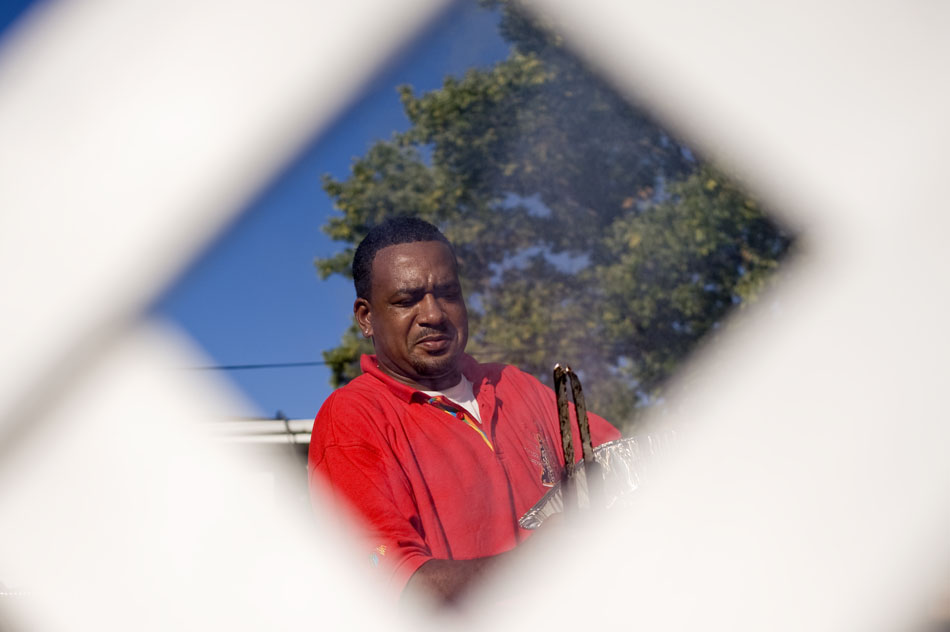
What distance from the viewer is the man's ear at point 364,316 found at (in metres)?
1.60

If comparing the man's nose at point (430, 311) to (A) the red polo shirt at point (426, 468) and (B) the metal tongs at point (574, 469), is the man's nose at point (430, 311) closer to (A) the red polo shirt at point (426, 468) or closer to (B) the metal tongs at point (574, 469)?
(A) the red polo shirt at point (426, 468)

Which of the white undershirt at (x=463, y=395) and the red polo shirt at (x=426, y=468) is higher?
the white undershirt at (x=463, y=395)

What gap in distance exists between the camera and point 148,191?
2531 millimetres

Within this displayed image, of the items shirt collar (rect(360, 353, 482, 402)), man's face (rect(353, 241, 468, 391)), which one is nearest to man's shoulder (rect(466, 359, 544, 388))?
shirt collar (rect(360, 353, 482, 402))

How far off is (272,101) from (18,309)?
134cm

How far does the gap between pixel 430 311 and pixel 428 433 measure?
225mm

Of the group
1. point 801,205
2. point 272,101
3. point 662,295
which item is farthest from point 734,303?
point 272,101

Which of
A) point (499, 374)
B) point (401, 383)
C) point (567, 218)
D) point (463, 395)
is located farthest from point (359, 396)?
point (567, 218)

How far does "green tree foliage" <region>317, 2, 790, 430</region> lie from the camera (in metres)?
7.23

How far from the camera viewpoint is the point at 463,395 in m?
1.59

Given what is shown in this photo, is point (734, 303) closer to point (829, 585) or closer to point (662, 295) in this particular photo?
point (662, 295)

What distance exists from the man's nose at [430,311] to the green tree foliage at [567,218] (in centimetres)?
573

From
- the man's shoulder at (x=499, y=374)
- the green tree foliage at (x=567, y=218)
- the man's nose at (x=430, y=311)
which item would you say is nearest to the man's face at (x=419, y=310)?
the man's nose at (x=430, y=311)

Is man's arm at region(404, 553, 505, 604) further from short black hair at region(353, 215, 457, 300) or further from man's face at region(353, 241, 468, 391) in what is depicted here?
short black hair at region(353, 215, 457, 300)
